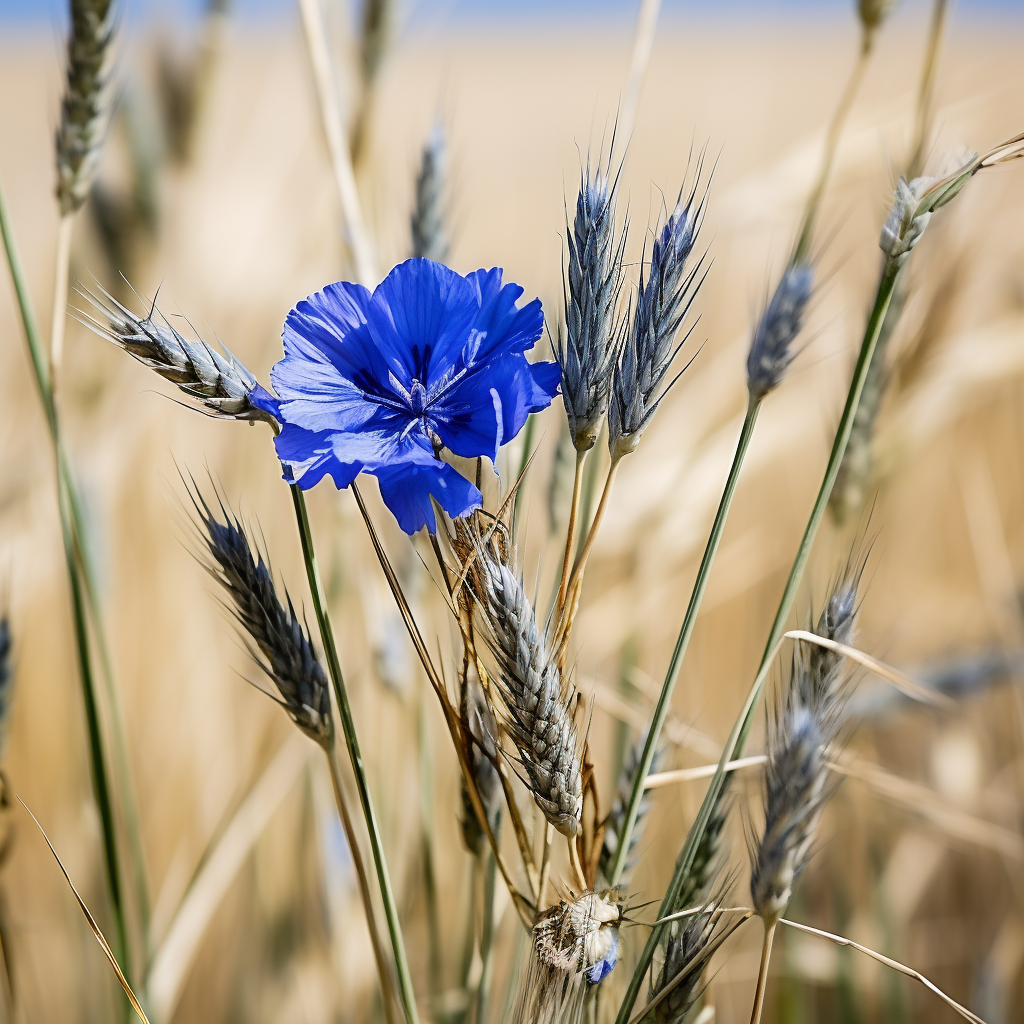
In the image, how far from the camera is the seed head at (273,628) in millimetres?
415

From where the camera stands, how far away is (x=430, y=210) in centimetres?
59

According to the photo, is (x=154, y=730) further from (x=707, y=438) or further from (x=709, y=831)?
(x=709, y=831)

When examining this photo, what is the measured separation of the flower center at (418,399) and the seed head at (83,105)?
365mm

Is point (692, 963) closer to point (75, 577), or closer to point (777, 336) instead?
point (777, 336)

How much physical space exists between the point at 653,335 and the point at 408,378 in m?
0.12

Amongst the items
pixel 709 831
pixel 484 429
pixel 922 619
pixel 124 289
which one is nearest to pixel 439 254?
pixel 484 429

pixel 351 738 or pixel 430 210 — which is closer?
pixel 351 738

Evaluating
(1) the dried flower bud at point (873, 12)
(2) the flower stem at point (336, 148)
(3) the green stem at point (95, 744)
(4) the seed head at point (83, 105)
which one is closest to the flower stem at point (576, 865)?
(3) the green stem at point (95, 744)

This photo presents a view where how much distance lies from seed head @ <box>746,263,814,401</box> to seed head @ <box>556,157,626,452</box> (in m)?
0.11

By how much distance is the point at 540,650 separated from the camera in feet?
1.24

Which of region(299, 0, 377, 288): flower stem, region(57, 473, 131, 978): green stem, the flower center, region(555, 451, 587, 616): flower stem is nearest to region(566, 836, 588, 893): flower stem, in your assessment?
region(555, 451, 587, 616): flower stem

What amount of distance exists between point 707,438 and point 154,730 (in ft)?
3.30

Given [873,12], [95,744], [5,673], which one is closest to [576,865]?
[95,744]

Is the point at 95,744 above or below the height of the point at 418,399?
below
